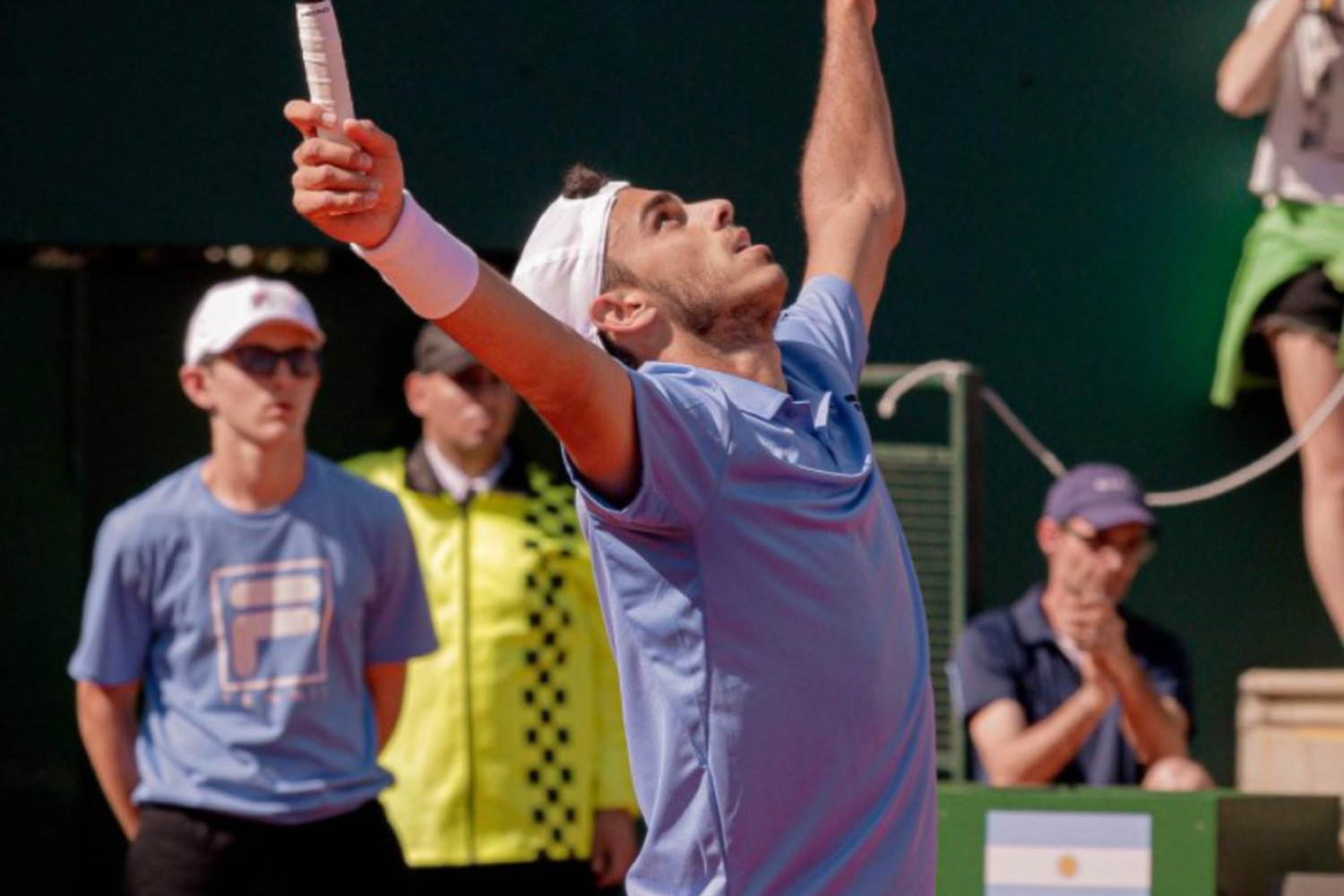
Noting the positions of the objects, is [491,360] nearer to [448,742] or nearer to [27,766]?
[448,742]

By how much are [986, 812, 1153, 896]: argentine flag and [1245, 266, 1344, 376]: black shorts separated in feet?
5.81

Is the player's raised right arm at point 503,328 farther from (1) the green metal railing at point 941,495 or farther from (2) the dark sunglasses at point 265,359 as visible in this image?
(1) the green metal railing at point 941,495

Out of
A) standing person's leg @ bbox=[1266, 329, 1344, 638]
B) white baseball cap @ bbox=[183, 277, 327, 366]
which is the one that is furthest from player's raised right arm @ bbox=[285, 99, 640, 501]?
standing person's leg @ bbox=[1266, 329, 1344, 638]

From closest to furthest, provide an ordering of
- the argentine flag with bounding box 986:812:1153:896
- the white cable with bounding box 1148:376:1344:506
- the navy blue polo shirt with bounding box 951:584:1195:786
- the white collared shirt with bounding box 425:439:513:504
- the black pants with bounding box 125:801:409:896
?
the argentine flag with bounding box 986:812:1153:896 < the black pants with bounding box 125:801:409:896 < the navy blue polo shirt with bounding box 951:584:1195:786 < the white collared shirt with bounding box 425:439:513:504 < the white cable with bounding box 1148:376:1344:506

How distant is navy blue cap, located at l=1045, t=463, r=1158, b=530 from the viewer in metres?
6.05

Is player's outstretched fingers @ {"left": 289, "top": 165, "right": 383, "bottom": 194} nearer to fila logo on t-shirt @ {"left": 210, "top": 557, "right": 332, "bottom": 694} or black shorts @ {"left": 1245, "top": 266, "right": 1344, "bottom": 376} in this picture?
fila logo on t-shirt @ {"left": 210, "top": 557, "right": 332, "bottom": 694}

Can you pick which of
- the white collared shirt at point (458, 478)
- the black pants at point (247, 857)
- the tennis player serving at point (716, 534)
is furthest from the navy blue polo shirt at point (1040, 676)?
Answer: the tennis player serving at point (716, 534)

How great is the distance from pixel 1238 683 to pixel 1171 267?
4.03ft

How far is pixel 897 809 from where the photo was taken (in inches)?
128

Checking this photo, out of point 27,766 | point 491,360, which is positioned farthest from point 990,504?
point 491,360

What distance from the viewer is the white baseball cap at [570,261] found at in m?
3.48

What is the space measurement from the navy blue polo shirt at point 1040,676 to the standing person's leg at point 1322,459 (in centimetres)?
72

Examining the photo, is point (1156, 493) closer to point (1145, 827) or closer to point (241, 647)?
point (1145, 827)

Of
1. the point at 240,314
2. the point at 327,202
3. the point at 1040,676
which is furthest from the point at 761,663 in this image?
the point at 240,314
